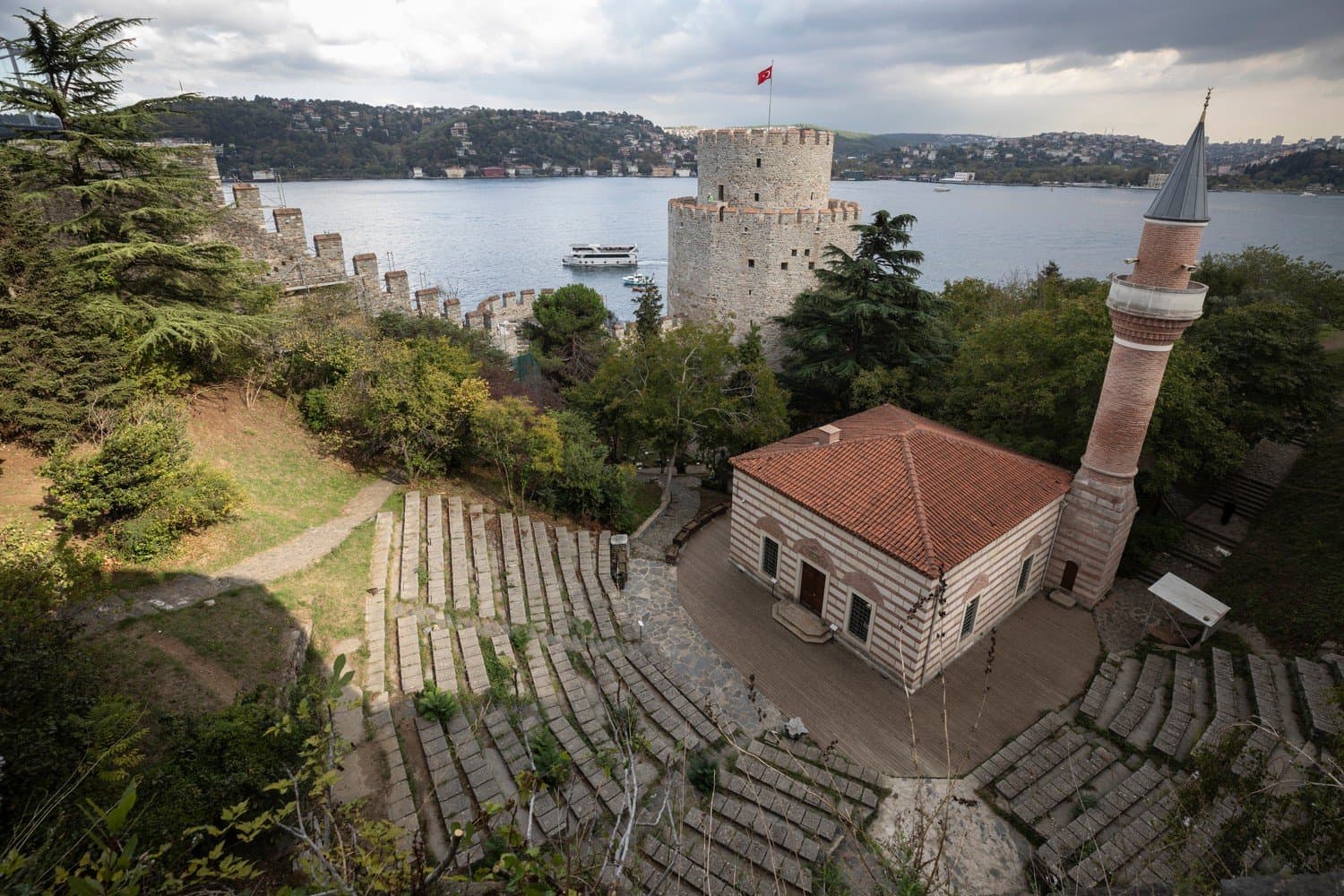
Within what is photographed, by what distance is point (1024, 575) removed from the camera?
53.0ft

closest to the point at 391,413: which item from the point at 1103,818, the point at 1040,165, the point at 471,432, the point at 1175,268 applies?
the point at 471,432

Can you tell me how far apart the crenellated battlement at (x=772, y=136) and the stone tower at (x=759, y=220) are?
4cm

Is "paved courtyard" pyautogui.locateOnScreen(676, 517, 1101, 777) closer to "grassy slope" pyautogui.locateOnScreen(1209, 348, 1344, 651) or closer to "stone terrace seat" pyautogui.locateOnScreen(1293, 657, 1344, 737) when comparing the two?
"stone terrace seat" pyautogui.locateOnScreen(1293, 657, 1344, 737)

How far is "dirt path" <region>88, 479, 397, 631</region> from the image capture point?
35.7ft

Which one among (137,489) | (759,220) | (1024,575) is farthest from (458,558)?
(759,220)

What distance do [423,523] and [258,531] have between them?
3662 millimetres

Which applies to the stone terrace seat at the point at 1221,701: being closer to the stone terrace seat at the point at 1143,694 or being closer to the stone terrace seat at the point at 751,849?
the stone terrace seat at the point at 1143,694

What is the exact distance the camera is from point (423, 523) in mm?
16688

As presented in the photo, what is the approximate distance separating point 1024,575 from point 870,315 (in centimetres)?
1066

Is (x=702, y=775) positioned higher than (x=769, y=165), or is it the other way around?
(x=769, y=165)

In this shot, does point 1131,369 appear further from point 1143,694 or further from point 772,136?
point 772,136

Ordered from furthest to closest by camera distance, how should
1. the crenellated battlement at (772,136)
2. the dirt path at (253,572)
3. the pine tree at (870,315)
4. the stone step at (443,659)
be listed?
the crenellated battlement at (772,136)
the pine tree at (870,315)
the stone step at (443,659)
the dirt path at (253,572)

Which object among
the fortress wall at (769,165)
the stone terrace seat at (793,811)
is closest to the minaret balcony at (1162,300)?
the stone terrace seat at (793,811)

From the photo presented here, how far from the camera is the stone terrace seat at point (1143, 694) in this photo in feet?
40.4
